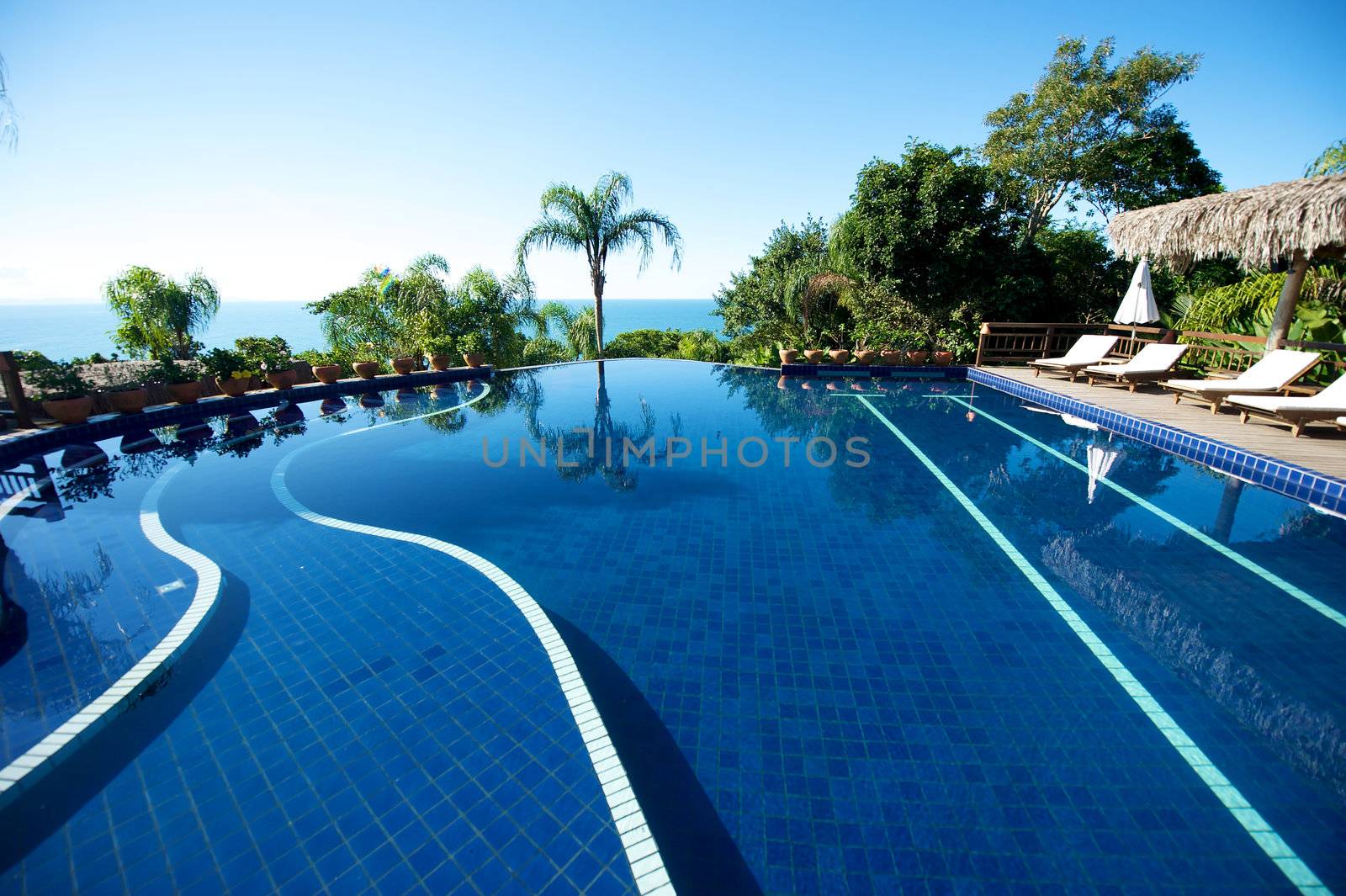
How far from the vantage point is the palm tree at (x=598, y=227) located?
A: 14633mm

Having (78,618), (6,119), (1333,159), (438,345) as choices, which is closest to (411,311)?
(438,345)

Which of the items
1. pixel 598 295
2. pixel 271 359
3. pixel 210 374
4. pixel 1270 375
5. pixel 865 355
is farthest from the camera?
pixel 598 295

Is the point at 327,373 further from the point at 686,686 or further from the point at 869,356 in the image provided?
the point at 869,356

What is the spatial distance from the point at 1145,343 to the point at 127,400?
64.7 feet

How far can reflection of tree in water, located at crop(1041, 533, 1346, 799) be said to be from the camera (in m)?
2.50

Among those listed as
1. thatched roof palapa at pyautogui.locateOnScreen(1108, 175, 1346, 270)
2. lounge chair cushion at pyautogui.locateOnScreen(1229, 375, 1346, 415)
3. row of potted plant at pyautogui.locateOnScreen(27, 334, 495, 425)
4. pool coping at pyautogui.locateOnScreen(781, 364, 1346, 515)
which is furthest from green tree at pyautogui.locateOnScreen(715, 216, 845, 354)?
lounge chair cushion at pyautogui.locateOnScreen(1229, 375, 1346, 415)

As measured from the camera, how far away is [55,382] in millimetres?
8055

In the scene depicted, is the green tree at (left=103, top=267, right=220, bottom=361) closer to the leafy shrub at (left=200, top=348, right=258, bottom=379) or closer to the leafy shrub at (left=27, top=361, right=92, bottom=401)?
the leafy shrub at (left=200, top=348, right=258, bottom=379)

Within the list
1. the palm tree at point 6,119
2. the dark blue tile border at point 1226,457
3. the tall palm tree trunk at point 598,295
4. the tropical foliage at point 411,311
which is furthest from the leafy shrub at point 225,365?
the dark blue tile border at point 1226,457

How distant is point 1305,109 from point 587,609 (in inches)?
1026

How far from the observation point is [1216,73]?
47.2 feet

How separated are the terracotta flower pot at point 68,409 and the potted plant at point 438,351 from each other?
20.3 ft

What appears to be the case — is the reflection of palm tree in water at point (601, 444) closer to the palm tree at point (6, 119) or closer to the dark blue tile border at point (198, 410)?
the dark blue tile border at point (198, 410)

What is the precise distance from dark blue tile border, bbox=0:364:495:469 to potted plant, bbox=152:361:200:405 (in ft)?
0.67
